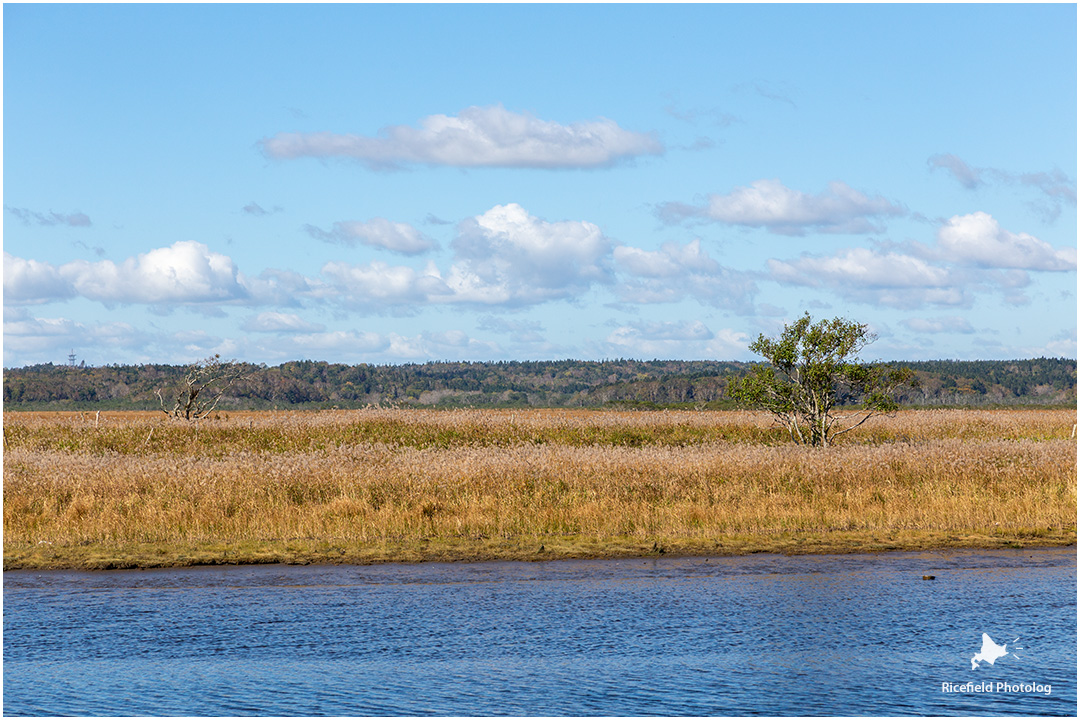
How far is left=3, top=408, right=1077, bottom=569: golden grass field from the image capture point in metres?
19.6

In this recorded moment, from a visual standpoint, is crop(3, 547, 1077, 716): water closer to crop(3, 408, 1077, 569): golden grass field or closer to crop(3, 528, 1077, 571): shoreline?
crop(3, 528, 1077, 571): shoreline

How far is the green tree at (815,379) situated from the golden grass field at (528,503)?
4186mm

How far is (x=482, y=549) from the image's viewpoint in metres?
19.3

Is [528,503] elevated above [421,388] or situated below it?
below

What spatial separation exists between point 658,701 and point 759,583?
6321 millimetres

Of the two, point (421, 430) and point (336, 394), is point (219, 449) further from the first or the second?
point (336, 394)

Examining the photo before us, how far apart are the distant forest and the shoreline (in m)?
78.6

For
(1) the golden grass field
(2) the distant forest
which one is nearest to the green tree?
(1) the golden grass field

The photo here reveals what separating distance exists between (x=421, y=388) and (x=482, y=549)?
14155 cm

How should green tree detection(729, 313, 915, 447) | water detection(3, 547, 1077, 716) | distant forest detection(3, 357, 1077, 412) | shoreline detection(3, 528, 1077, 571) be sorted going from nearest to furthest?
water detection(3, 547, 1077, 716) → shoreline detection(3, 528, 1077, 571) → green tree detection(729, 313, 915, 447) → distant forest detection(3, 357, 1077, 412)

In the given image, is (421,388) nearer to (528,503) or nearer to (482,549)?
(528,503)

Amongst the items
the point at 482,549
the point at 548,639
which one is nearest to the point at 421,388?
the point at 482,549

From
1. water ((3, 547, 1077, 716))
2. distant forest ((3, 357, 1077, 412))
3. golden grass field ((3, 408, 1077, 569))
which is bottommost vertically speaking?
water ((3, 547, 1077, 716))

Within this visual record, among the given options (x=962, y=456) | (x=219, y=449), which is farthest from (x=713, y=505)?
(x=219, y=449)
